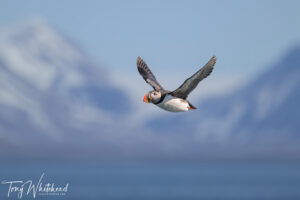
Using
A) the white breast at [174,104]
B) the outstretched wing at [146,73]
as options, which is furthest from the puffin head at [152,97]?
the outstretched wing at [146,73]

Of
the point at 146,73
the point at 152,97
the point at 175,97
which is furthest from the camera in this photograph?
the point at 146,73

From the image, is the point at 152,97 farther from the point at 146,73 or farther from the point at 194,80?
the point at 146,73

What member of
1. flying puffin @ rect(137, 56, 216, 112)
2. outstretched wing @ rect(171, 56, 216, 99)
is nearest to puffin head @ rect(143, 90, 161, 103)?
flying puffin @ rect(137, 56, 216, 112)

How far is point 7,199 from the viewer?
344 feet

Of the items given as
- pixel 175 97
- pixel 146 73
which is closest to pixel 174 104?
pixel 175 97

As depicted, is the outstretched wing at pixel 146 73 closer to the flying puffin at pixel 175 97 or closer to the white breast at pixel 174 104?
the flying puffin at pixel 175 97

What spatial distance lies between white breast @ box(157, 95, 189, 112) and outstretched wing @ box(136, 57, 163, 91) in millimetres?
2214

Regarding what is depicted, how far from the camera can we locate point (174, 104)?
2352 centimetres

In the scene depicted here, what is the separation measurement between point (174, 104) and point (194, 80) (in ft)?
4.36

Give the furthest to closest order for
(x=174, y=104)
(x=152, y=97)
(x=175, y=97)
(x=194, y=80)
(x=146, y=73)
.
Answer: (x=146, y=73), (x=175, y=97), (x=152, y=97), (x=174, y=104), (x=194, y=80)

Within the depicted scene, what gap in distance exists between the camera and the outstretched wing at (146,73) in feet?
86.1

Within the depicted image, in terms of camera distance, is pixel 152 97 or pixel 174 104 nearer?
pixel 174 104

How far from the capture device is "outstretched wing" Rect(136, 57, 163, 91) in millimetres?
26239

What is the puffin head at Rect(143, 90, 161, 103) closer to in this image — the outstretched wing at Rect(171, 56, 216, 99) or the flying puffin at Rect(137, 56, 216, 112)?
the flying puffin at Rect(137, 56, 216, 112)
